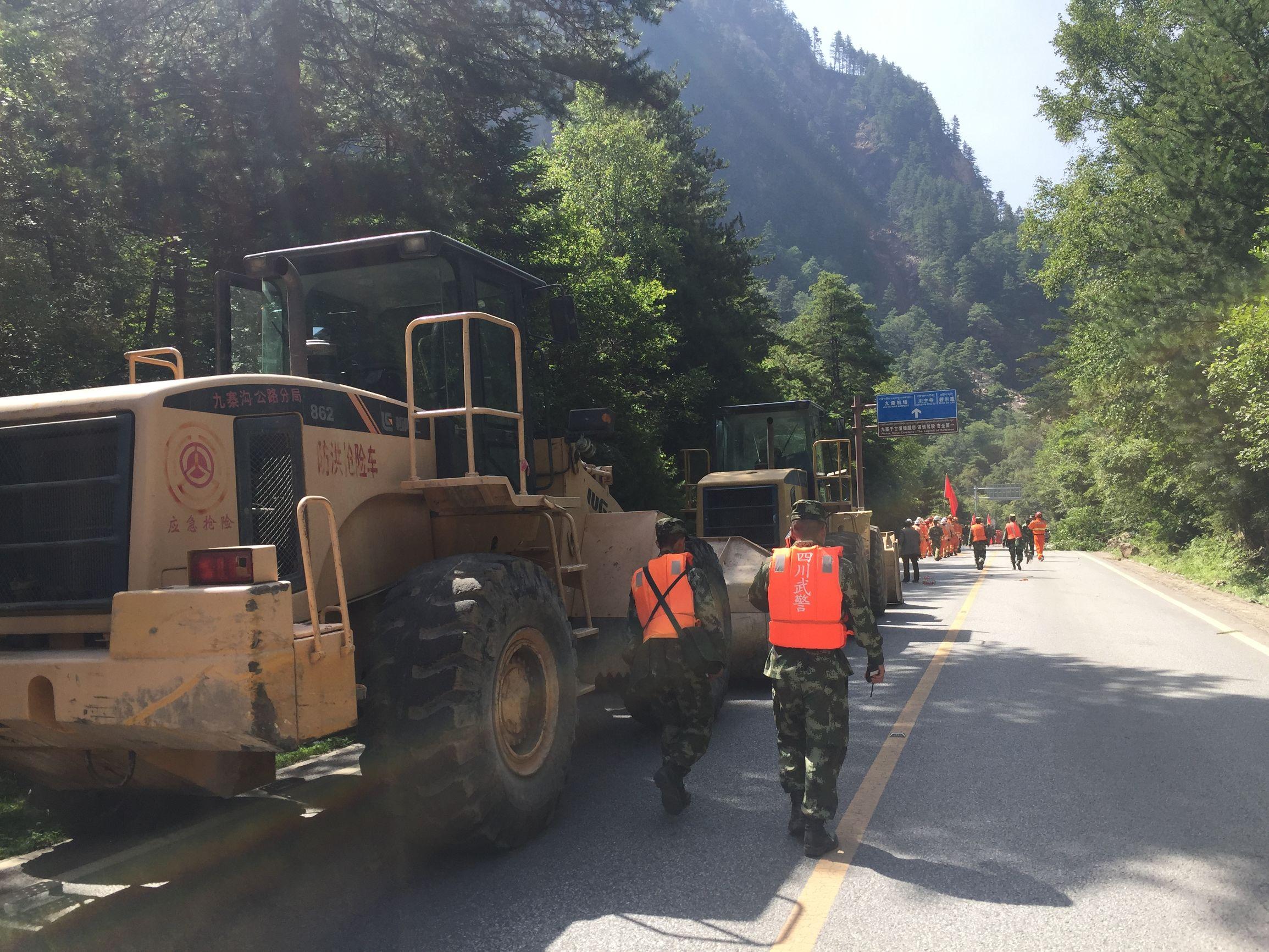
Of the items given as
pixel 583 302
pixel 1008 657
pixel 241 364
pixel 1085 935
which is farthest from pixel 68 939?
pixel 583 302

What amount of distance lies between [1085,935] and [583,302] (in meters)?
20.7

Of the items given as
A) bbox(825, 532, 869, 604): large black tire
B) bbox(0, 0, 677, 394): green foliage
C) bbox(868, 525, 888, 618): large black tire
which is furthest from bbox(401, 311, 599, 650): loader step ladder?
bbox(868, 525, 888, 618): large black tire

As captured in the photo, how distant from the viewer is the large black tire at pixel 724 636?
726 centimetres

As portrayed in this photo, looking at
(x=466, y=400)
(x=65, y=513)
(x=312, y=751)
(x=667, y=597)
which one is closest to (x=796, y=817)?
Result: (x=667, y=597)

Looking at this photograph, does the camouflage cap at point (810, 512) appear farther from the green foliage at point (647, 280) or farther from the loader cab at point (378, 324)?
the green foliage at point (647, 280)

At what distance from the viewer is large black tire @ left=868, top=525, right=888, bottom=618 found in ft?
49.0

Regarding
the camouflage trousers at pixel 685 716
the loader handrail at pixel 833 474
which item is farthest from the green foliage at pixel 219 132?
the camouflage trousers at pixel 685 716

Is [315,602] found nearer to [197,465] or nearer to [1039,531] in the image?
[197,465]

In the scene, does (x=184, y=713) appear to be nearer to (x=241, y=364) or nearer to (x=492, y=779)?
(x=492, y=779)

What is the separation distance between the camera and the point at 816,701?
532 centimetres

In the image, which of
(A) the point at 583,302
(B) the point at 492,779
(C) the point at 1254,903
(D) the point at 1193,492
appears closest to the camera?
(C) the point at 1254,903

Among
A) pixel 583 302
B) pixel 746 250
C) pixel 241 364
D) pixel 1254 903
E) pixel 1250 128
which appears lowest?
pixel 1254 903

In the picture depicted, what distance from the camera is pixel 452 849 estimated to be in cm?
520

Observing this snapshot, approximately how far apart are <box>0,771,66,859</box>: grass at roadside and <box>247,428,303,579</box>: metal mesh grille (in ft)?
7.45
